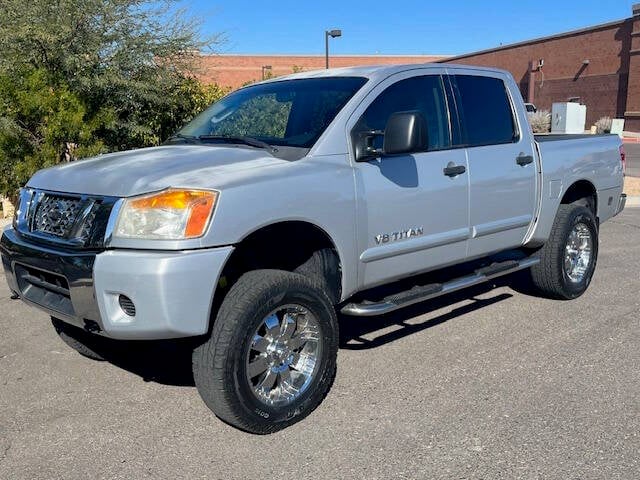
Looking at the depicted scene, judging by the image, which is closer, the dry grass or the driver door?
the driver door

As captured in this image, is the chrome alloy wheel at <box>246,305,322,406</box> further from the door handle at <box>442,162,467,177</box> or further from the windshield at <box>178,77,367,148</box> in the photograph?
the door handle at <box>442,162,467,177</box>

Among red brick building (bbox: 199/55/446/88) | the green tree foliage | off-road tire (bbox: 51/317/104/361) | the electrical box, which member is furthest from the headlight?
red brick building (bbox: 199/55/446/88)

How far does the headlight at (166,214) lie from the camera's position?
10.5ft

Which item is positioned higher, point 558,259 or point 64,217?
point 64,217

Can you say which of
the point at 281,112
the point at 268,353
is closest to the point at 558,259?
the point at 281,112

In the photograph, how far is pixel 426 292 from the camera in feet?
14.5

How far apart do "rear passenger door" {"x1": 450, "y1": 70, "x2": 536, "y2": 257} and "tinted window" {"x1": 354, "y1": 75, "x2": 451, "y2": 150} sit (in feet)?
0.61

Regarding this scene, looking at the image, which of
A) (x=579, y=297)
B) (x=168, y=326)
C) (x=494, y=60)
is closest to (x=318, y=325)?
(x=168, y=326)

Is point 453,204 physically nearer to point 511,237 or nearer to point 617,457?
point 511,237

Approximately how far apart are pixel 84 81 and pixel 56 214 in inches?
258

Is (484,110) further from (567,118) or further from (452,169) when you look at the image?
(567,118)

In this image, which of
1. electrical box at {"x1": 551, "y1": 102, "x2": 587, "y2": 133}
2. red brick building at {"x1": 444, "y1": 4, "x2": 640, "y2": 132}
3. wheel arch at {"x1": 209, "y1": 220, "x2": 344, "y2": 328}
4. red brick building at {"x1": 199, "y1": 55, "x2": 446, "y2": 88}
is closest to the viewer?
wheel arch at {"x1": 209, "y1": 220, "x2": 344, "y2": 328}

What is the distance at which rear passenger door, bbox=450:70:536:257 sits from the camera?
4.79 metres

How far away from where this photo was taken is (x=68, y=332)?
4570 millimetres
